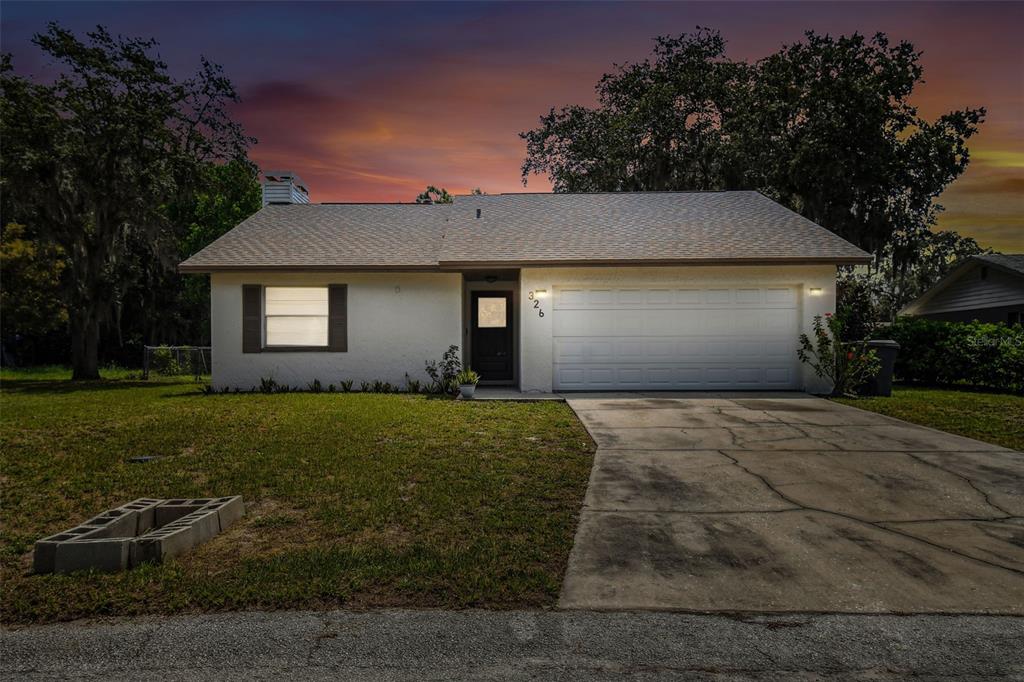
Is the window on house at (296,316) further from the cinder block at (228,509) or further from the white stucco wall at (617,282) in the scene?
the cinder block at (228,509)

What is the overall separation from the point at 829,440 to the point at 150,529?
7225 mm

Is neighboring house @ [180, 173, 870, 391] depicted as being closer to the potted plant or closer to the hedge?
the potted plant

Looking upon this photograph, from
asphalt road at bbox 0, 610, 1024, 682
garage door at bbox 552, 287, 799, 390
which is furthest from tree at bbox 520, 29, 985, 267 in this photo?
asphalt road at bbox 0, 610, 1024, 682

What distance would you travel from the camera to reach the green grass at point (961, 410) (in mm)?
7641

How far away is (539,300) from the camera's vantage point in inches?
464

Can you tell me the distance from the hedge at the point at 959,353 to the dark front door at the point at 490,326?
909 centimetres

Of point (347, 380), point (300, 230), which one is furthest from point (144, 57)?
point (347, 380)

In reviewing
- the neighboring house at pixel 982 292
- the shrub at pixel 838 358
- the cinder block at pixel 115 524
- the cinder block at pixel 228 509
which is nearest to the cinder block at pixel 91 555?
the cinder block at pixel 115 524

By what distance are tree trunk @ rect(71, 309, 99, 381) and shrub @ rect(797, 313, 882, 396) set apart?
18.5m

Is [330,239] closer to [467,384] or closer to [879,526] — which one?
[467,384]

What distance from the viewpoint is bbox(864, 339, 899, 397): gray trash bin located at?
11.2 metres

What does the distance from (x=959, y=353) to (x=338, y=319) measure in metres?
13.8

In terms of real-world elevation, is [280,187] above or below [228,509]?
above

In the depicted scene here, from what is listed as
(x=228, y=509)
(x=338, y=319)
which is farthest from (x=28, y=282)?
(x=228, y=509)
